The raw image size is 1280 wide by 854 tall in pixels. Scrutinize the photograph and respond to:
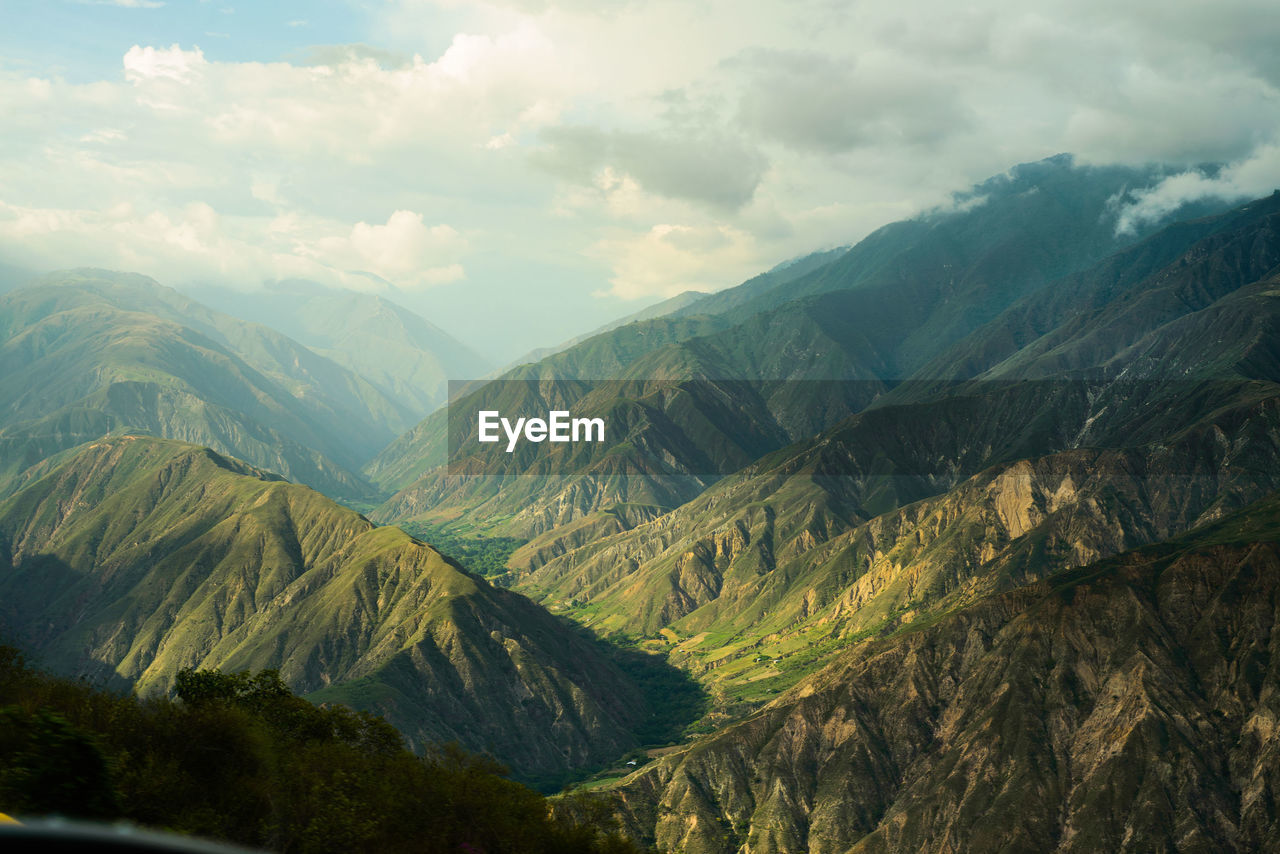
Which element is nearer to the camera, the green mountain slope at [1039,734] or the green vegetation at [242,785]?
the green vegetation at [242,785]

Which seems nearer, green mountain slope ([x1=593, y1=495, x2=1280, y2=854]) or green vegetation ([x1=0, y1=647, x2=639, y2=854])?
green vegetation ([x1=0, y1=647, x2=639, y2=854])

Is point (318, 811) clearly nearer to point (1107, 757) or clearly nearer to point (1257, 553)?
point (1107, 757)

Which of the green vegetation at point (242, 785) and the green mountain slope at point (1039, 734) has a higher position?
the green vegetation at point (242, 785)

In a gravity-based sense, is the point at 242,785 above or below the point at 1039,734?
above

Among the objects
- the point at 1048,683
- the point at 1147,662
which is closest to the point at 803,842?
the point at 1048,683
